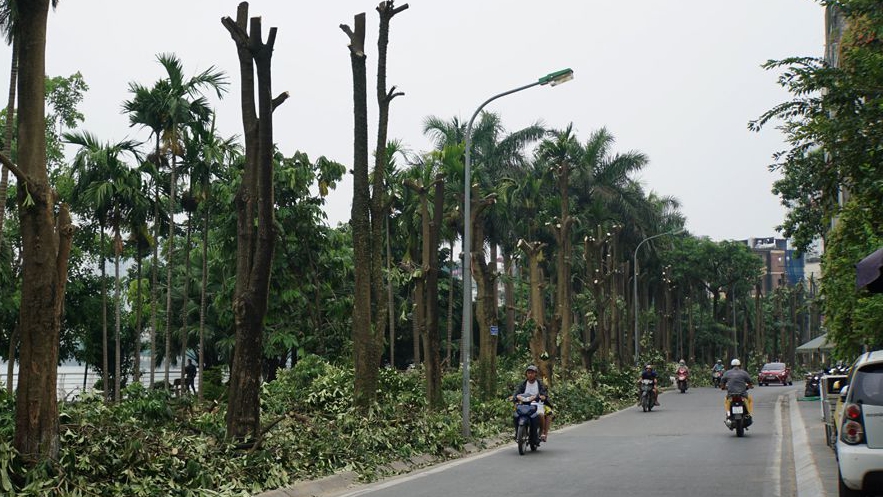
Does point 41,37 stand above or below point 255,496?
above

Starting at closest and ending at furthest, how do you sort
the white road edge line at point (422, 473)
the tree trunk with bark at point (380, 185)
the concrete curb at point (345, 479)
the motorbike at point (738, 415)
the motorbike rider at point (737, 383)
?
the concrete curb at point (345, 479), the white road edge line at point (422, 473), the tree trunk with bark at point (380, 185), the motorbike rider at point (737, 383), the motorbike at point (738, 415)

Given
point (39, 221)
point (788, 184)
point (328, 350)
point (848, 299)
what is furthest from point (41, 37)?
point (788, 184)

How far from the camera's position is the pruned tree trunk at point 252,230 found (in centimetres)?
1463

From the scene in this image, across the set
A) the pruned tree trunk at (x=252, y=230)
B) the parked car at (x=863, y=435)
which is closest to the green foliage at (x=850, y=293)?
the parked car at (x=863, y=435)

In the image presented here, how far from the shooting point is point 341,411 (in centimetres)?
2147

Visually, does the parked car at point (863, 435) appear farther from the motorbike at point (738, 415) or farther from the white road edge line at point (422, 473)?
the motorbike at point (738, 415)

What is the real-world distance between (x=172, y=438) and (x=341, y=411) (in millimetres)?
8149

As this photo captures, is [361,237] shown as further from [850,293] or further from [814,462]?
[850,293]

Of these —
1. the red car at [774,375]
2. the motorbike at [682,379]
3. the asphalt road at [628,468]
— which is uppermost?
the asphalt road at [628,468]

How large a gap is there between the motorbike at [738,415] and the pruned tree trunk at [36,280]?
16.0 meters

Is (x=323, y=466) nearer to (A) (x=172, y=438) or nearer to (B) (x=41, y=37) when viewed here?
(A) (x=172, y=438)

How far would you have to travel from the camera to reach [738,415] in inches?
904

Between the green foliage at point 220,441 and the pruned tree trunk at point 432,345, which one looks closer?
the green foliage at point 220,441

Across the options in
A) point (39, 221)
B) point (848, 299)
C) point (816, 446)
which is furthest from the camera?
point (848, 299)
